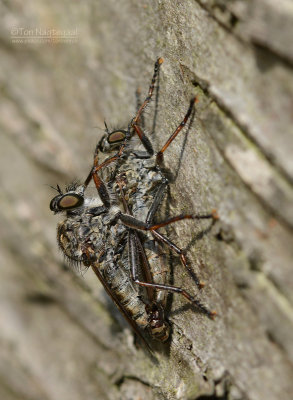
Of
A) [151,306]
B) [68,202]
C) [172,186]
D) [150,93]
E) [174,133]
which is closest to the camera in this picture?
[174,133]

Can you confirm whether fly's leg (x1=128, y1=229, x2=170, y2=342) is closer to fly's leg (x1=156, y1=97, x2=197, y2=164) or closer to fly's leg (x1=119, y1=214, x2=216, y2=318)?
fly's leg (x1=119, y1=214, x2=216, y2=318)

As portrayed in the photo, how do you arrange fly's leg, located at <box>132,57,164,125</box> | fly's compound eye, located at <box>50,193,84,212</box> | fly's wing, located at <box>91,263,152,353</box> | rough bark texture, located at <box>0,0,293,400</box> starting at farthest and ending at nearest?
fly's compound eye, located at <box>50,193,84,212</box> → fly's wing, located at <box>91,263,152,353</box> → fly's leg, located at <box>132,57,164,125</box> → rough bark texture, located at <box>0,0,293,400</box>

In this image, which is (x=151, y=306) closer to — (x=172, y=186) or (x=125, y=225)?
(x=125, y=225)

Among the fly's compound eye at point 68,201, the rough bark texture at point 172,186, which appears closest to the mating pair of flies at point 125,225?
the fly's compound eye at point 68,201

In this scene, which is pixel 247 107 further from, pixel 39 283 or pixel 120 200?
pixel 39 283

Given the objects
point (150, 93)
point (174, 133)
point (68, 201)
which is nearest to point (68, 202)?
point (68, 201)

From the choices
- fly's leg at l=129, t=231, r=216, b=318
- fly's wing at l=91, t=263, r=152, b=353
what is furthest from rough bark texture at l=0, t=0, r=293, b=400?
fly's wing at l=91, t=263, r=152, b=353

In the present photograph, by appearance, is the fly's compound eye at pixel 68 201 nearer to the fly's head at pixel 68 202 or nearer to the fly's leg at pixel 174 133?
the fly's head at pixel 68 202
